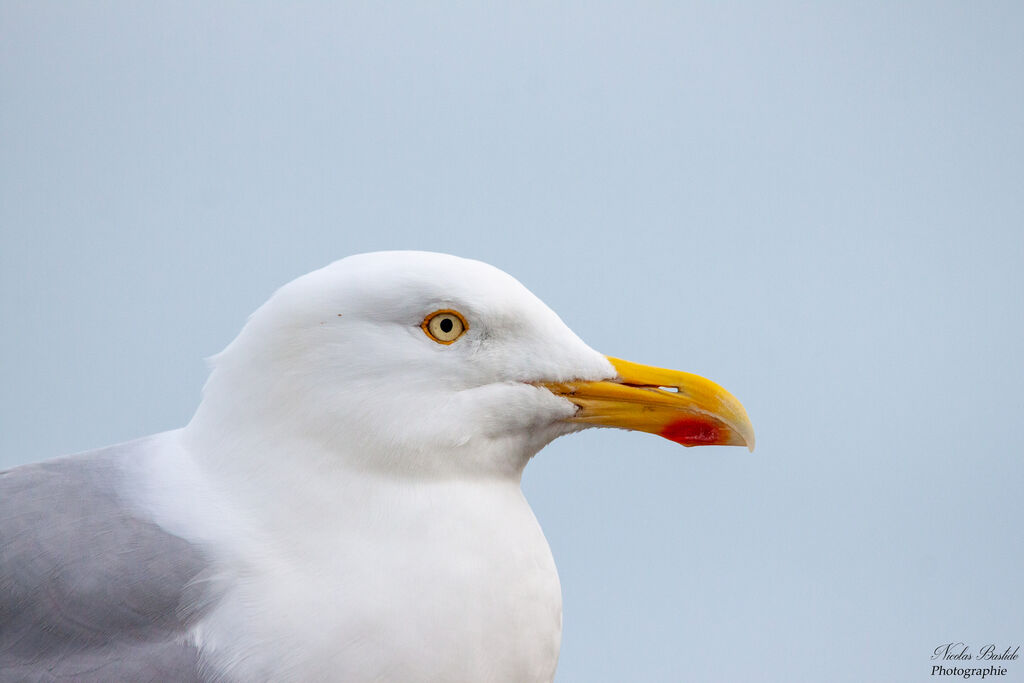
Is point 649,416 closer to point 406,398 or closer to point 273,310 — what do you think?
point 406,398

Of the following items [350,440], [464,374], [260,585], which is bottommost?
[260,585]

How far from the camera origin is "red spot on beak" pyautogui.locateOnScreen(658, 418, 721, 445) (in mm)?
2230

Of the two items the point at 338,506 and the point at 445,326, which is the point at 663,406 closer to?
the point at 445,326

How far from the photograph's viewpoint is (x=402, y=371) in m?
2.05

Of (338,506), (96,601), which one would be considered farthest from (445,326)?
(96,601)

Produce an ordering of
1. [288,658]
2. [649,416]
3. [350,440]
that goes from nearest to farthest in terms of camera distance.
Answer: [288,658]
[350,440]
[649,416]

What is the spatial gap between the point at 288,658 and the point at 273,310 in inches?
24.9

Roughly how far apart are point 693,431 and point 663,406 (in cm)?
9

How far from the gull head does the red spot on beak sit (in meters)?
0.17

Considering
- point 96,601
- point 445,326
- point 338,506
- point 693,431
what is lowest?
point 96,601

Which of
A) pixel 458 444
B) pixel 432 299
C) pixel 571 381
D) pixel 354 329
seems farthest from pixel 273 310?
pixel 571 381

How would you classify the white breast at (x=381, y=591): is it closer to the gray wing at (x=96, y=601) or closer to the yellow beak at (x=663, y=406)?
the gray wing at (x=96, y=601)

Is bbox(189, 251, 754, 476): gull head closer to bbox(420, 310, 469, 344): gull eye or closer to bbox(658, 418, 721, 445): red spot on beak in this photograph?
bbox(420, 310, 469, 344): gull eye

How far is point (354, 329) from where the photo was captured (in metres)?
2.06
